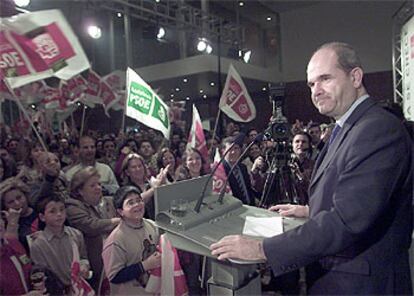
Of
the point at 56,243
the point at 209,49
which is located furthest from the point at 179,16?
the point at 56,243

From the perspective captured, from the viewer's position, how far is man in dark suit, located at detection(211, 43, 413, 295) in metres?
0.81

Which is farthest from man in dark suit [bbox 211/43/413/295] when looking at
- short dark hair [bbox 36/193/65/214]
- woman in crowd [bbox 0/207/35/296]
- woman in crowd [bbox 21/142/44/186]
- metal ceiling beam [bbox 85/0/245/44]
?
metal ceiling beam [bbox 85/0/245/44]

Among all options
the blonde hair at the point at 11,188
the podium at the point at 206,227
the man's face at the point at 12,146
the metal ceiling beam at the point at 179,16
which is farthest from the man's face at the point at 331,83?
the metal ceiling beam at the point at 179,16

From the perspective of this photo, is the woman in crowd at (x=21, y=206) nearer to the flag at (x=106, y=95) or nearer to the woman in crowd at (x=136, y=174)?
the woman in crowd at (x=136, y=174)

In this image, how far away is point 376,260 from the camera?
89 centimetres

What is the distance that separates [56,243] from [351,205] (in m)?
1.35

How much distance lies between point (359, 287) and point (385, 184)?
0.80 feet

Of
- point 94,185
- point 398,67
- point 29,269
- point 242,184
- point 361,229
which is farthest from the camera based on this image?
point 398,67

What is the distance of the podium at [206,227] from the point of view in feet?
2.67

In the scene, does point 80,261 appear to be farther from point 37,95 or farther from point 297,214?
point 37,95

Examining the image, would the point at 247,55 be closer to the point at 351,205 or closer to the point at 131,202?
the point at 131,202

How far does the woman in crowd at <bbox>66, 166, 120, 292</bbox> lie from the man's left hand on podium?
1209mm

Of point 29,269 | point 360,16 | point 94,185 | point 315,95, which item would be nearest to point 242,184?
point 94,185

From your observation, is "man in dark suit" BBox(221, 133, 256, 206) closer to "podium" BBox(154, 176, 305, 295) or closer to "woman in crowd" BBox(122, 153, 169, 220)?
"woman in crowd" BBox(122, 153, 169, 220)
